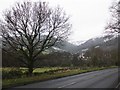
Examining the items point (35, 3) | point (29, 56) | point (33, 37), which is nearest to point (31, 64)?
point (29, 56)

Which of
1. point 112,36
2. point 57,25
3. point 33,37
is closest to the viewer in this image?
point 112,36

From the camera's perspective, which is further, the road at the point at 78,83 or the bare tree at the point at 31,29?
the bare tree at the point at 31,29

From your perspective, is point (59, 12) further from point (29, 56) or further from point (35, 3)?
point (29, 56)

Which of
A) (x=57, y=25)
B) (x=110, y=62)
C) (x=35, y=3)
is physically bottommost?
(x=110, y=62)

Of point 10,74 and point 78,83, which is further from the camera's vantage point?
point 10,74

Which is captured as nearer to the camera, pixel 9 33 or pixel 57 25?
pixel 9 33

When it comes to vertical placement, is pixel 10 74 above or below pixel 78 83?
above

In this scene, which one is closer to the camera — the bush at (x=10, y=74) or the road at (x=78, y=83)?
the road at (x=78, y=83)

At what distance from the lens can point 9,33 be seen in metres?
A: 34.0

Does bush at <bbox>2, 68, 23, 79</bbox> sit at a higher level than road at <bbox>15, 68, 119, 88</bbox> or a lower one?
higher

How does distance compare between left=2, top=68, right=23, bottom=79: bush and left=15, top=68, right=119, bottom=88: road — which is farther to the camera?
left=2, top=68, right=23, bottom=79: bush

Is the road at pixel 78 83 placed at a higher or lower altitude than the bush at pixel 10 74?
lower

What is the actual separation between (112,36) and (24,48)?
13.0m

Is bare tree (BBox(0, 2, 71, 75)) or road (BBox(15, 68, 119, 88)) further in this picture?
bare tree (BBox(0, 2, 71, 75))
